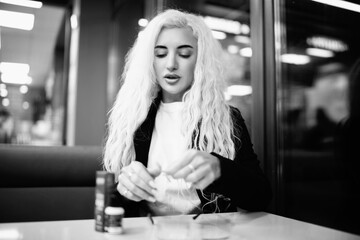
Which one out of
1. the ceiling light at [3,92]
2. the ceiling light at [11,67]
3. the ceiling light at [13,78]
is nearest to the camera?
the ceiling light at [3,92]

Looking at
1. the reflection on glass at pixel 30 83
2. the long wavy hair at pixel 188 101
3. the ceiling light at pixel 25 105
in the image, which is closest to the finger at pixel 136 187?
the long wavy hair at pixel 188 101

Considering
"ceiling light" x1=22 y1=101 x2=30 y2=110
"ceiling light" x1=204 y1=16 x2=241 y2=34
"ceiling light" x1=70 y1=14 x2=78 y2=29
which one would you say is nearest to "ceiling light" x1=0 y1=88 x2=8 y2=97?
"ceiling light" x1=22 y1=101 x2=30 y2=110

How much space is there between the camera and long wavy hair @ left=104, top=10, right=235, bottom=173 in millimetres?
1399

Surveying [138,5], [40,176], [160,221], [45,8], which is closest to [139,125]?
[160,221]

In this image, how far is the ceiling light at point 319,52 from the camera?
1.38 metres

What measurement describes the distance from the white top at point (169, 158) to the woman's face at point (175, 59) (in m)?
0.11

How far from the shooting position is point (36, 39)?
6.44 meters

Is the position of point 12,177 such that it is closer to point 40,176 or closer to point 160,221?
point 40,176

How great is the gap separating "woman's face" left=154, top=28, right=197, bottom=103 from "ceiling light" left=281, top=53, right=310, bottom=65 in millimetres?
482

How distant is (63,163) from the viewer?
1791 mm

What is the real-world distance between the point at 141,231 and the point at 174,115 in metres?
0.71

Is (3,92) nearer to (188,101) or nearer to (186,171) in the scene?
(188,101)

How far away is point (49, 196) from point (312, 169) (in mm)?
1388

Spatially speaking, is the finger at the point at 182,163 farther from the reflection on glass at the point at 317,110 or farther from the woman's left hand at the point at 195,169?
the reflection on glass at the point at 317,110
